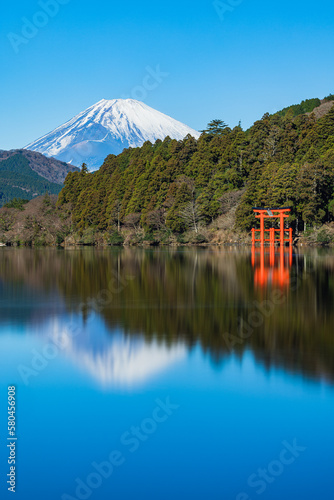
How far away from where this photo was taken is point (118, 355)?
263 inches

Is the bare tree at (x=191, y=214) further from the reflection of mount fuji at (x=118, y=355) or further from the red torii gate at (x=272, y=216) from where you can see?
the reflection of mount fuji at (x=118, y=355)

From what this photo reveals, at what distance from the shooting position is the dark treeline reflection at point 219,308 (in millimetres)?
6941

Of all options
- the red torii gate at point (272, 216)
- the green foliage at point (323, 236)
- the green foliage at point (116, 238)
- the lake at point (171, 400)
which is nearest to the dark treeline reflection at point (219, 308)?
the lake at point (171, 400)

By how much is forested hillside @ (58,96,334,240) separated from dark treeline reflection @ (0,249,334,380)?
21.8 m

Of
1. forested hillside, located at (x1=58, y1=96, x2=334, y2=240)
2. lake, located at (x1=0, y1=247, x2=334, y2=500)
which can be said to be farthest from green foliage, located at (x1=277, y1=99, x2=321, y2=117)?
lake, located at (x1=0, y1=247, x2=334, y2=500)

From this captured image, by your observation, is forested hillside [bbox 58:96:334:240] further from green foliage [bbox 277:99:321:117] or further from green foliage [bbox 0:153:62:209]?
green foliage [bbox 0:153:62:209]

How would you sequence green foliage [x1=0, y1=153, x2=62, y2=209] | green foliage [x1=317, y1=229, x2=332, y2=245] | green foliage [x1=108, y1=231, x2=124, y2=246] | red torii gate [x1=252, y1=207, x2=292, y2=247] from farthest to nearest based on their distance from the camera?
green foliage [x1=0, y1=153, x2=62, y2=209]
green foliage [x1=108, y1=231, x2=124, y2=246]
green foliage [x1=317, y1=229, x2=332, y2=245]
red torii gate [x1=252, y1=207, x2=292, y2=247]

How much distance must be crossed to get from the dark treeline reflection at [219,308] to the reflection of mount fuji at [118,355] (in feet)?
1.37

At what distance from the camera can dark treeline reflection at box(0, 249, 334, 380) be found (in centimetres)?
694

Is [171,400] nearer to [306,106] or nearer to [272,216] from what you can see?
[272,216]

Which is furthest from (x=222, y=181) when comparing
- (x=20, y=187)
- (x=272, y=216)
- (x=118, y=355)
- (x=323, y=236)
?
(x=20, y=187)

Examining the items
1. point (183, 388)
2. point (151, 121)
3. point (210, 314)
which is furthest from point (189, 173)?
point (151, 121)

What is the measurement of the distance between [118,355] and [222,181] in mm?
42212

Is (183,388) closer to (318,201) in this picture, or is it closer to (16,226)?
(318,201)
